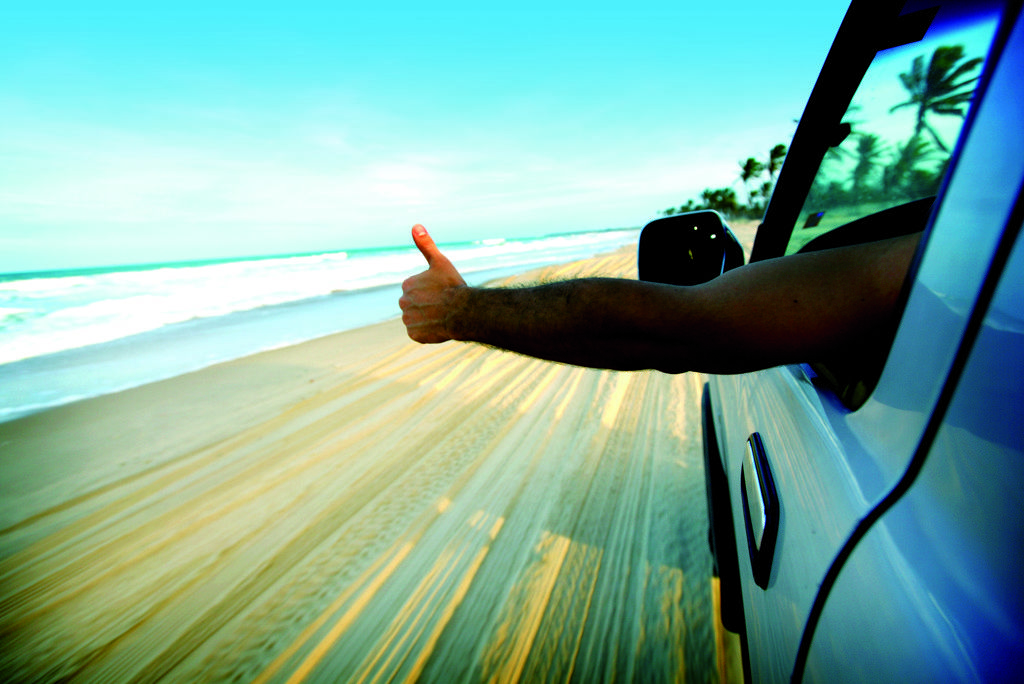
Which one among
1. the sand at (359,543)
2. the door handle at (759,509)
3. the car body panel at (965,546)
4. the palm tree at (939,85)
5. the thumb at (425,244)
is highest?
the palm tree at (939,85)

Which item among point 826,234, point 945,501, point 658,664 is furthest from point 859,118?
point 658,664

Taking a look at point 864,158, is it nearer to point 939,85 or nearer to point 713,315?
point 939,85

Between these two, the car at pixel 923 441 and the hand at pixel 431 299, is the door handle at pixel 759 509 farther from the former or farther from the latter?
the hand at pixel 431 299

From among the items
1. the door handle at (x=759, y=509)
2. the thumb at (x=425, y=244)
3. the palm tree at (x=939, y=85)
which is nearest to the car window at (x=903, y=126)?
the palm tree at (x=939, y=85)

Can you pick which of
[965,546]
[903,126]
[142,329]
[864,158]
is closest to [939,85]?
[903,126]

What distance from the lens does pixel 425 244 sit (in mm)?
1613

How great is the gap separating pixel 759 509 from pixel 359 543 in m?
1.83

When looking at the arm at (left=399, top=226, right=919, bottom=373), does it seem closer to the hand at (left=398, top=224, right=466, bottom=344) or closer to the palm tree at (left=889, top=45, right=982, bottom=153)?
the hand at (left=398, top=224, right=466, bottom=344)

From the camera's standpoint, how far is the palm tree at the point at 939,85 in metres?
0.83

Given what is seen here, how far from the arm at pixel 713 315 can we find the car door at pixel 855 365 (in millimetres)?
100

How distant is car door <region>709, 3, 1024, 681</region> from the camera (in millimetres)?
501

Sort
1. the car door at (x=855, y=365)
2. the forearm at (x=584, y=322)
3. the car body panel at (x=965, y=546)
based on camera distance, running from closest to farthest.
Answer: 1. the car body panel at (x=965, y=546)
2. the car door at (x=855, y=365)
3. the forearm at (x=584, y=322)

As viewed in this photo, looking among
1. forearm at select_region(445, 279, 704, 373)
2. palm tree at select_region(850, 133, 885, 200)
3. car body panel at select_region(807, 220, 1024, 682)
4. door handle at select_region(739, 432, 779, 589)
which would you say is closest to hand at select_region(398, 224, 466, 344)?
forearm at select_region(445, 279, 704, 373)

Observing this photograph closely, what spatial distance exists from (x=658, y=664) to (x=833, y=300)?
1373 mm
